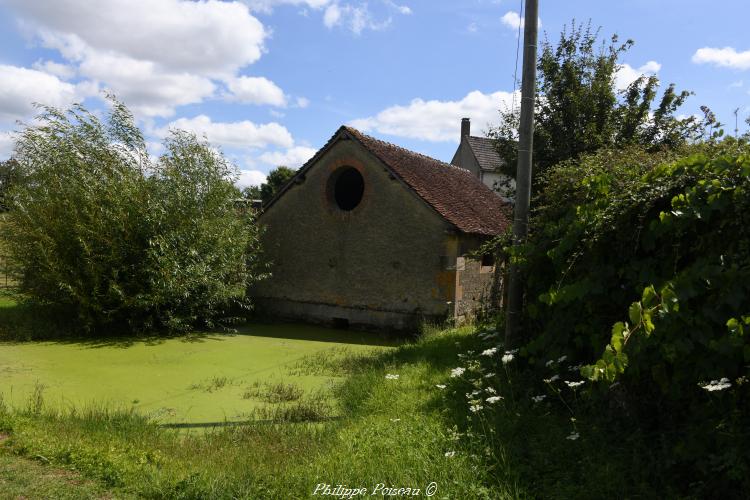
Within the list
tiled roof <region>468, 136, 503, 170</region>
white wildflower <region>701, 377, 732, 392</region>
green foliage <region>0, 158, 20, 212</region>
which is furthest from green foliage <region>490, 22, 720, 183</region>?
tiled roof <region>468, 136, 503, 170</region>

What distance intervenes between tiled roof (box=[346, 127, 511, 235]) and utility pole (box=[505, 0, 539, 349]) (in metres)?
5.59

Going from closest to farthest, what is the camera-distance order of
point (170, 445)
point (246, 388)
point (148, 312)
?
point (170, 445)
point (246, 388)
point (148, 312)

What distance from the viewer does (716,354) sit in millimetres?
3504

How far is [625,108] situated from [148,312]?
1288 cm

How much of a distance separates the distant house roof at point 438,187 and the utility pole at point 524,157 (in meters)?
5.72

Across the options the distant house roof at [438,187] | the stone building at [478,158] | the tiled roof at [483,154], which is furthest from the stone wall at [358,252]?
the tiled roof at [483,154]

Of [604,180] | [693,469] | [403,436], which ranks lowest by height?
[403,436]

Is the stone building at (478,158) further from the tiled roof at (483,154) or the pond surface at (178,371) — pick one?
the pond surface at (178,371)

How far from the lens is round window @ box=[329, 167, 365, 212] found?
54.1 feet

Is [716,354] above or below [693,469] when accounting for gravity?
above

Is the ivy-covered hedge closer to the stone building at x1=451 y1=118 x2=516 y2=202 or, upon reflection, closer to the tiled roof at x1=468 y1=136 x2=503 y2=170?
the stone building at x1=451 y1=118 x2=516 y2=202

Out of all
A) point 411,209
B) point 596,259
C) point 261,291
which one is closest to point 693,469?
point 596,259

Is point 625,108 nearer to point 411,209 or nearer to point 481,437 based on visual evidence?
point 411,209

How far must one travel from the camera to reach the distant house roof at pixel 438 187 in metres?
14.0
